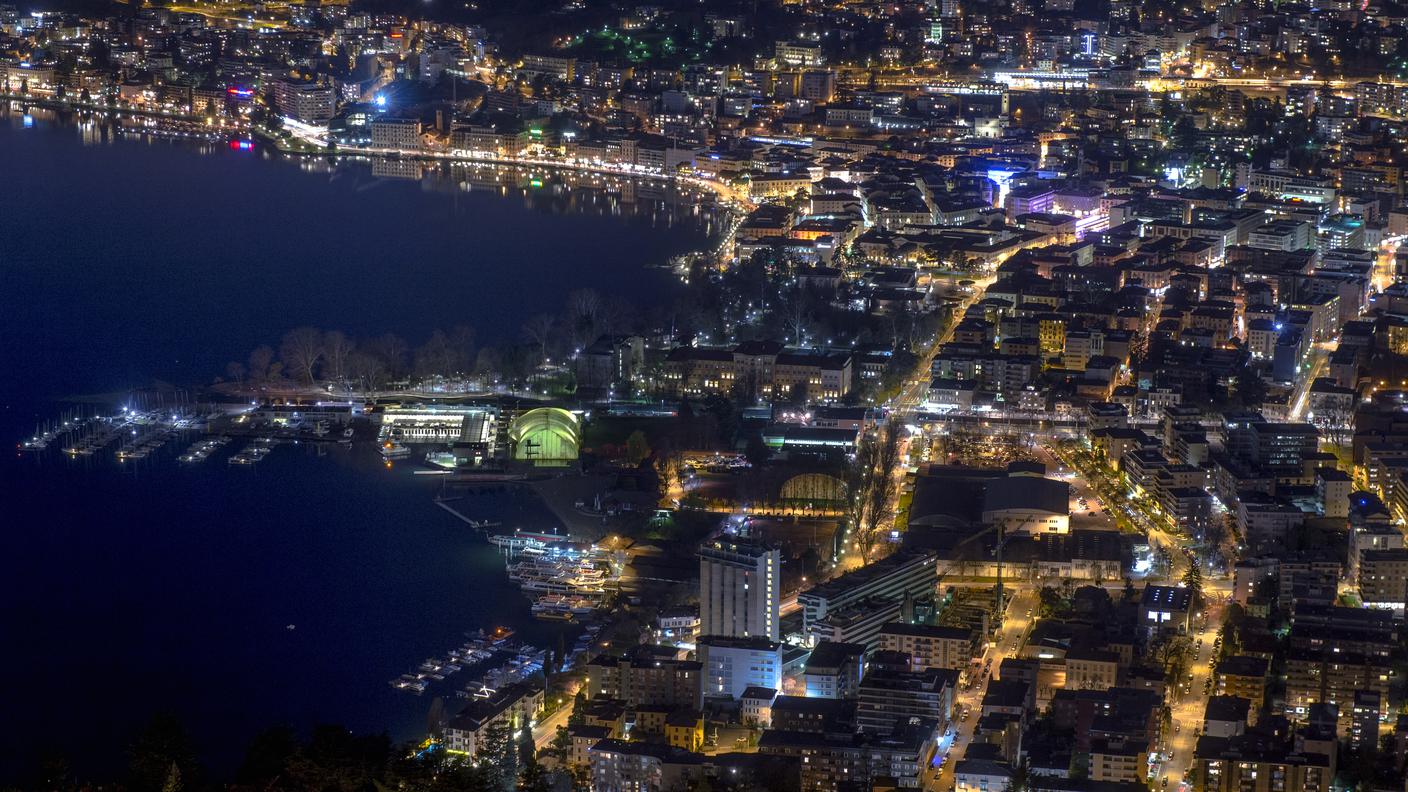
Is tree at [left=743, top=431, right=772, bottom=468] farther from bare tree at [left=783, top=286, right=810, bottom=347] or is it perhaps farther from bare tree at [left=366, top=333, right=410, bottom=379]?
bare tree at [left=366, top=333, right=410, bottom=379]

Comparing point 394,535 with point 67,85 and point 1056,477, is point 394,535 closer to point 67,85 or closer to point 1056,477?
point 1056,477

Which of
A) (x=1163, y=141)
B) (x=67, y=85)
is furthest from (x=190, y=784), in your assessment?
(x=67, y=85)

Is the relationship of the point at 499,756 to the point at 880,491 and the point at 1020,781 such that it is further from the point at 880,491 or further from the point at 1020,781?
the point at 880,491

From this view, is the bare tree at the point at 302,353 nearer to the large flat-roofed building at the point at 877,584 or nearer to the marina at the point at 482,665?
the marina at the point at 482,665

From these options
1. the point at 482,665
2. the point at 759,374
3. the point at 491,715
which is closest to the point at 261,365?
the point at 759,374

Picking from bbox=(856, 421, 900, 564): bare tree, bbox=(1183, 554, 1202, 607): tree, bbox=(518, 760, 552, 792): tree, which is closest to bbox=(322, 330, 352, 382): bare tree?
bbox=(856, 421, 900, 564): bare tree
